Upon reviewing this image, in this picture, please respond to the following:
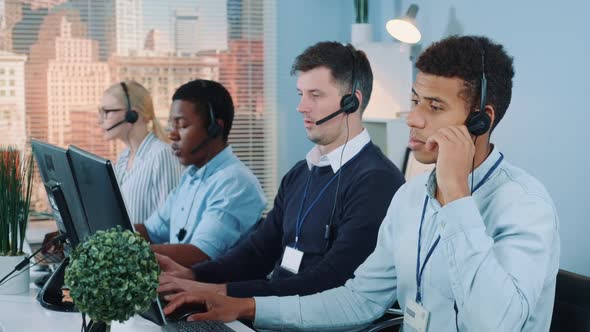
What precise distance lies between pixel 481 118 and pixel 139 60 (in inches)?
123

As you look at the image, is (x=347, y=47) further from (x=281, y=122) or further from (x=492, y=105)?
(x=281, y=122)

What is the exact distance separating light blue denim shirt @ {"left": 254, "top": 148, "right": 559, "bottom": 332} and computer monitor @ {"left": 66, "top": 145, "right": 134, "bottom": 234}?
1.50ft

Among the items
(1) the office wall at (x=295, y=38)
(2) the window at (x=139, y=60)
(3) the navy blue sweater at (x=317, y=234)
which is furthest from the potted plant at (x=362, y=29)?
(3) the navy blue sweater at (x=317, y=234)

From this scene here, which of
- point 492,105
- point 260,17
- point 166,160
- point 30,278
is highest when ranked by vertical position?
point 260,17

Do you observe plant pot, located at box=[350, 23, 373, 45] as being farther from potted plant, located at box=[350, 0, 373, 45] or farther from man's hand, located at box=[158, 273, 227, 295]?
man's hand, located at box=[158, 273, 227, 295]

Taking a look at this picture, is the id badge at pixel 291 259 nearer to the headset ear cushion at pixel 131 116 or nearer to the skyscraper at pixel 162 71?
the headset ear cushion at pixel 131 116

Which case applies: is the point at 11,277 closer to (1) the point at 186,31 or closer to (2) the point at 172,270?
(2) the point at 172,270

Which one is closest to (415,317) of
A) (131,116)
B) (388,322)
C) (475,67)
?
(388,322)

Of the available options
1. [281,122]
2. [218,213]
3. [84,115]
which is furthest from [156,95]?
[218,213]

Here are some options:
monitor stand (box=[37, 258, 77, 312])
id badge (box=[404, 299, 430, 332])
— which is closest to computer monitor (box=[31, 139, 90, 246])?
monitor stand (box=[37, 258, 77, 312])

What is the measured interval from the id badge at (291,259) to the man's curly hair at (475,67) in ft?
2.90

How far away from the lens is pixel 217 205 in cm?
297

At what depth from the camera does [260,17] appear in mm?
4609

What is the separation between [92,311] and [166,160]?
226cm
